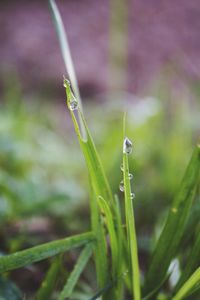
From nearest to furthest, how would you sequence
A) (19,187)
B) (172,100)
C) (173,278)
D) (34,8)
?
1. (173,278)
2. (19,187)
3. (172,100)
4. (34,8)

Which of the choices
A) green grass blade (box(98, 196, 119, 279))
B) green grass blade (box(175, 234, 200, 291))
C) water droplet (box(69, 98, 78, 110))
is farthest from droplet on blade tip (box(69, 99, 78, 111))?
green grass blade (box(175, 234, 200, 291))

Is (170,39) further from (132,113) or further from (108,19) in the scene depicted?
(132,113)

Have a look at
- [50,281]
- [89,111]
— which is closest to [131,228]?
[50,281]

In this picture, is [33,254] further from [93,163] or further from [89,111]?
[89,111]

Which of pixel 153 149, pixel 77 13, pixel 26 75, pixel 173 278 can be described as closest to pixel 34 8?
pixel 77 13

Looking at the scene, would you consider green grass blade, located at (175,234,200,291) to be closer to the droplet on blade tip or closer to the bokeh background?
the bokeh background

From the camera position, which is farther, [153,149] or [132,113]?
[132,113]
